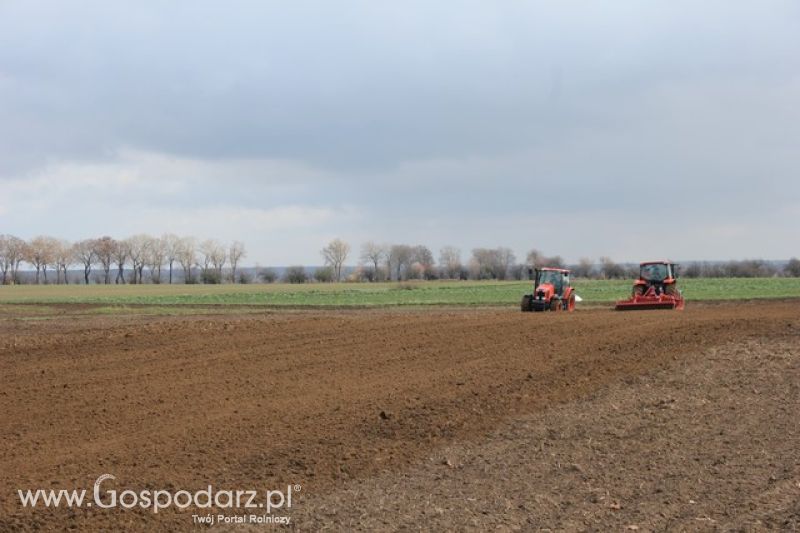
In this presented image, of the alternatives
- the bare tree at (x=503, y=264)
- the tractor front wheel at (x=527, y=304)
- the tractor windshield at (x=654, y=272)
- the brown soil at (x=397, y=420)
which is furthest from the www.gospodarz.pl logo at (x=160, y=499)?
the bare tree at (x=503, y=264)

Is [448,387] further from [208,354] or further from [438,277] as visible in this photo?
[438,277]

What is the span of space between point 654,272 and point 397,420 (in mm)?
23070

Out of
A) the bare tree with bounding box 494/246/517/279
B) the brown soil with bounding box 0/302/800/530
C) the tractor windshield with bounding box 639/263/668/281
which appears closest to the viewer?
the brown soil with bounding box 0/302/800/530

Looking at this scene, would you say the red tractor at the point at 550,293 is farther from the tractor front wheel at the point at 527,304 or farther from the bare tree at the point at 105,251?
the bare tree at the point at 105,251

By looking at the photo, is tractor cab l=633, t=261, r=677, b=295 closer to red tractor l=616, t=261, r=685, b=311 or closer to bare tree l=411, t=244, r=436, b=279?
red tractor l=616, t=261, r=685, b=311

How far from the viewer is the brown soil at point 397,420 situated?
7.07 metres

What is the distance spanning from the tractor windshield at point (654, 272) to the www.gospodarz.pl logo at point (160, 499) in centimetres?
2561

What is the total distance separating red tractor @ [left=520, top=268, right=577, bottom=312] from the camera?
2947 centimetres

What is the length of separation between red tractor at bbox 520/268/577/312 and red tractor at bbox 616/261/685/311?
217 cm

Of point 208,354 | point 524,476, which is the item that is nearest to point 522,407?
point 524,476

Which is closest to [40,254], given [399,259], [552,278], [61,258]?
[61,258]

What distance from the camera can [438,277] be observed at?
129m

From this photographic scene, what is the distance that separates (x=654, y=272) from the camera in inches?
1195

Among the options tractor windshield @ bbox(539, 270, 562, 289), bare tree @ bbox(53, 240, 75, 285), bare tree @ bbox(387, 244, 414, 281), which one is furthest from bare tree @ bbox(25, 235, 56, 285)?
tractor windshield @ bbox(539, 270, 562, 289)
